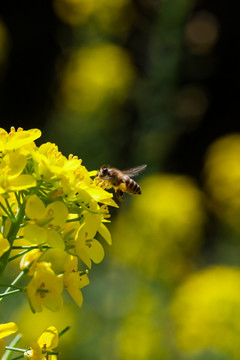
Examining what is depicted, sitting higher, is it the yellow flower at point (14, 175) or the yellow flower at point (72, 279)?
the yellow flower at point (14, 175)

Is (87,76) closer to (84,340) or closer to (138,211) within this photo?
(138,211)

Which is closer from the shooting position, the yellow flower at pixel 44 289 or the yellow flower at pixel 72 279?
the yellow flower at pixel 44 289

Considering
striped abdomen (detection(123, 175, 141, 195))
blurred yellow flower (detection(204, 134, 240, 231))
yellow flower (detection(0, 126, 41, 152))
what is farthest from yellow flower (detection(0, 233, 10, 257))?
blurred yellow flower (detection(204, 134, 240, 231))

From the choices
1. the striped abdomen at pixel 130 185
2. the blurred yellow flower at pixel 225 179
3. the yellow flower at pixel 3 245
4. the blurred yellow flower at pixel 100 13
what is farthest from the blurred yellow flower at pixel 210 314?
the yellow flower at pixel 3 245

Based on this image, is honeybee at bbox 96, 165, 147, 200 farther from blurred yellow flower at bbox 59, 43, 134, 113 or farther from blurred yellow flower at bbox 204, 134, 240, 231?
blurred yellow flower at bbox 59, 43, 134, 113

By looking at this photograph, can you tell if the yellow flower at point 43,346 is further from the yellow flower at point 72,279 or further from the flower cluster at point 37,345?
the yellow flower at point 72,279

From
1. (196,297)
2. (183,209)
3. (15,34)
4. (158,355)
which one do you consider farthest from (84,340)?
(15,34)

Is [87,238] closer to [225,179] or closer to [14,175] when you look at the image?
→ [14,175]
